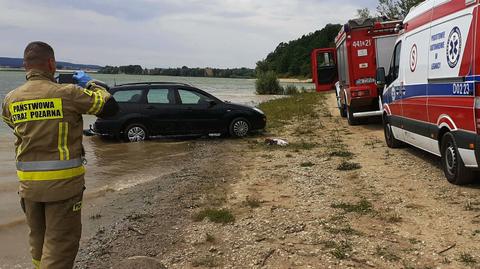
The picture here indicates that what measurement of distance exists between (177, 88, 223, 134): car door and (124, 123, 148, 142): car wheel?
1.13m

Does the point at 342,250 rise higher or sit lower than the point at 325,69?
lower

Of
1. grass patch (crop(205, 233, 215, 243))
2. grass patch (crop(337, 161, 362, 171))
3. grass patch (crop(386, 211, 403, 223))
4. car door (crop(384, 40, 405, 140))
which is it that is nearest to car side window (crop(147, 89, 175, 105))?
car door (crop(384, 40, 405, 140))

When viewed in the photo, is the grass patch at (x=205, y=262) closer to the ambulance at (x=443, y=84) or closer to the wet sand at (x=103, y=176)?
the wet sand at (x=103, y=176)

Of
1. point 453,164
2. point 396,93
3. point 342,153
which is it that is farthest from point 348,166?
point 453,164

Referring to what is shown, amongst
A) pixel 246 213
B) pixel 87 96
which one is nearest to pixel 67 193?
pixel 87 96

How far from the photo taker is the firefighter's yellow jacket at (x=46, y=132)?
3621mm

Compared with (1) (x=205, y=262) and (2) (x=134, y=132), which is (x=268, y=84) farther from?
(1) (x=205, y=262)

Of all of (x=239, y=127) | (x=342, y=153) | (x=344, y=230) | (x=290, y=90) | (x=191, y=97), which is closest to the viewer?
(x=344, y=230)

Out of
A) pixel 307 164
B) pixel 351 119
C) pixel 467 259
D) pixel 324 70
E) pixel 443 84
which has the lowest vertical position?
pixel 467 259

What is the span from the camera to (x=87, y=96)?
3.75 m

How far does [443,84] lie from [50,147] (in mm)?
5603

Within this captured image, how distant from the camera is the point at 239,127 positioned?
47.2ft

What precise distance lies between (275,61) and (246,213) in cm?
8094

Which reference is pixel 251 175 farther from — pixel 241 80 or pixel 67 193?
pixel 241 80
